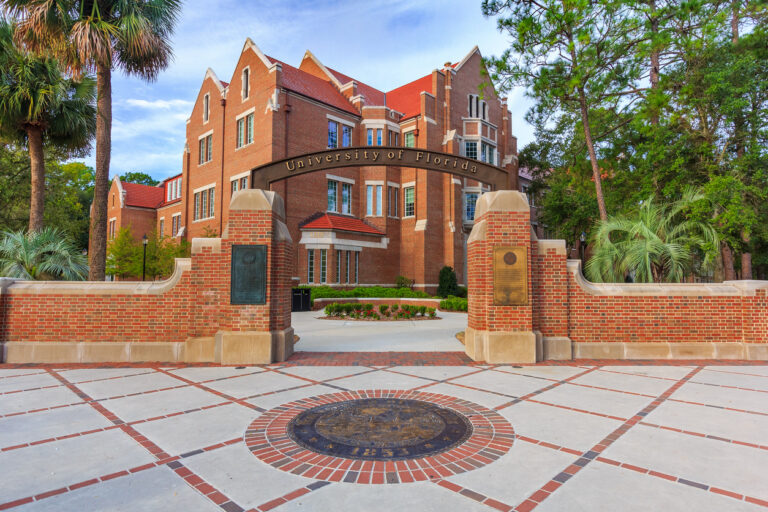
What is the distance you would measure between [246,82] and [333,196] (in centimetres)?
960

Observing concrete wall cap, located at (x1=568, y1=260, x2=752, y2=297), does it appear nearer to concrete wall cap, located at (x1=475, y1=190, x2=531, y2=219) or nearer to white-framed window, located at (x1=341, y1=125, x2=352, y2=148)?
concrete wall cap, located at (x1=475, y1=190, x2=531, y2=219)

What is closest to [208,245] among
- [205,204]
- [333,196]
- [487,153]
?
[333,196]

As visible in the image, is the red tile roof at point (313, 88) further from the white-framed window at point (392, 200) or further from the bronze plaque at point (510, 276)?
the bronze plaque at point (510, 276)

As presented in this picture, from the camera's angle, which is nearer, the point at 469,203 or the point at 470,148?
the point at 469,203

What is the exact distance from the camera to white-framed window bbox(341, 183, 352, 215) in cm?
2830

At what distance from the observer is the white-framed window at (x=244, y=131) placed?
27047 mm

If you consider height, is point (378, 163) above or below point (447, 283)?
above

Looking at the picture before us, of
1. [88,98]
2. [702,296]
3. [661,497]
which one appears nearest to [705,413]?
[661,497]

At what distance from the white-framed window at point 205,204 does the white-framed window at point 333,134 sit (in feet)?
30.5

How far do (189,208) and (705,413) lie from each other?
110 ft

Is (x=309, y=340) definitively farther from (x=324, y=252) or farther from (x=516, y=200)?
(x=324, y=252)

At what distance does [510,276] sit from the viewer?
26.7 ft

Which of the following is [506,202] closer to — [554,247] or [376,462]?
[554,247]

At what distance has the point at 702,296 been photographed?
844 cm
